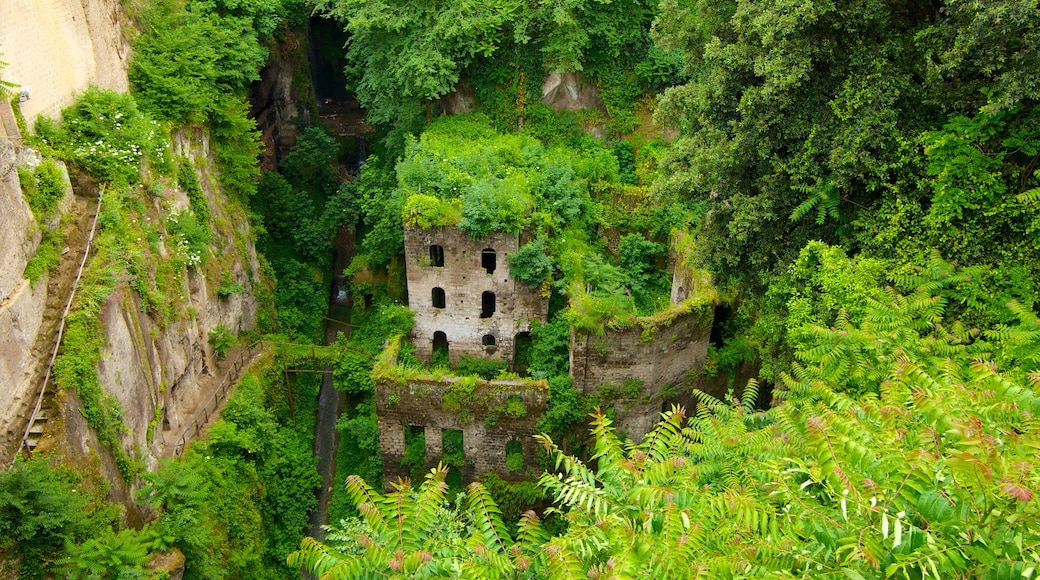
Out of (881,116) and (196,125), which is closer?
(881,116)

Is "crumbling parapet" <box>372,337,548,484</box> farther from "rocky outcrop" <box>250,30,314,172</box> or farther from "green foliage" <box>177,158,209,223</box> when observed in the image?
"rocky outcrop" <box>250,30,314,172</box>

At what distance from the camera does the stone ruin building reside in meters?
18.9

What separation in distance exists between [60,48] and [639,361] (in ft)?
54.8

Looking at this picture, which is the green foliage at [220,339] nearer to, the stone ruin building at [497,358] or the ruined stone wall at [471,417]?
the stone ruin building at [497,358]

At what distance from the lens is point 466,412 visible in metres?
19.4

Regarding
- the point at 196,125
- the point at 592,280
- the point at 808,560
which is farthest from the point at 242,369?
the point at 808,560

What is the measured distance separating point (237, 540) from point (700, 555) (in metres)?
15.4

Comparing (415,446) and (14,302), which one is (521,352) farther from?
(14,302)

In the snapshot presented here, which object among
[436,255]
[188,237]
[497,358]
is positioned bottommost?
[497,358]

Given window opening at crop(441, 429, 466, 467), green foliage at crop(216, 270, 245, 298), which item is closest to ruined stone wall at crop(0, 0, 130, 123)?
green foliage at crop(216, 270, 245, 298)

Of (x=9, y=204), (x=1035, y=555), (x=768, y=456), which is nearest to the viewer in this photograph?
(x=1035, y=555)

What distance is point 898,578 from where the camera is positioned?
16.7 ft

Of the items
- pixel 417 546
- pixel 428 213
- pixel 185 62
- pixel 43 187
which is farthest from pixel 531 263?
pixel 417 546

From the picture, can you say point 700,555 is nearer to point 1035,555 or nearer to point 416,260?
point 1035,555
